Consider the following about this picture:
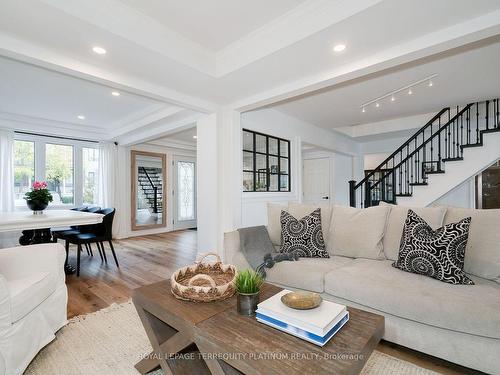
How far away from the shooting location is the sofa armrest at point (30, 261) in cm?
188

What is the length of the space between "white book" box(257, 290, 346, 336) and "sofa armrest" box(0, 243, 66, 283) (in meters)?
1.69

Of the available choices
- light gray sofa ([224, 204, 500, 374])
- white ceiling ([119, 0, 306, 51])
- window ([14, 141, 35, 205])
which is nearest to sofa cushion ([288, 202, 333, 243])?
light gray sofa ([224, 204, 500, 374])

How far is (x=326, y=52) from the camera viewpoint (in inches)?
95.5

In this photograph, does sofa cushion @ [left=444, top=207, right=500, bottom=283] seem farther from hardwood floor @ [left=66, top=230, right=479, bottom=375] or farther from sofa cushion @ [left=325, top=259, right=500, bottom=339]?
hardwood floor @ [left=66, top=230, right=479, bottom=375]

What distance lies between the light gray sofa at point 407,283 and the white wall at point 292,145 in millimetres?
1670

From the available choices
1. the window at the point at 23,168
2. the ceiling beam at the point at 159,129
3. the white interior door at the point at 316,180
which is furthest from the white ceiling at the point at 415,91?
the window at the point at 23,168

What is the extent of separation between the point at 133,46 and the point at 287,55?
53.9 inches

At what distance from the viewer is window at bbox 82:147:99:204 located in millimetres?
5750

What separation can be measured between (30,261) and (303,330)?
201cm

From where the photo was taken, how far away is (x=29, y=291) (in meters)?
1.65

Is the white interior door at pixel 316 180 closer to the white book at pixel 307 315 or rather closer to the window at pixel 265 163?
the window at pixel 265 163

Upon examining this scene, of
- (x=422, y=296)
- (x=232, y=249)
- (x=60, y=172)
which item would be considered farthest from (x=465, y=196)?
(x=60, y=172)

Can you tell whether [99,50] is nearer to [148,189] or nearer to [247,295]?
[247,295]

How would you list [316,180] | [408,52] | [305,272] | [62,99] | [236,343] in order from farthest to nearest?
[316,180], [62,99], [408,52], [305,272], [236,343]
